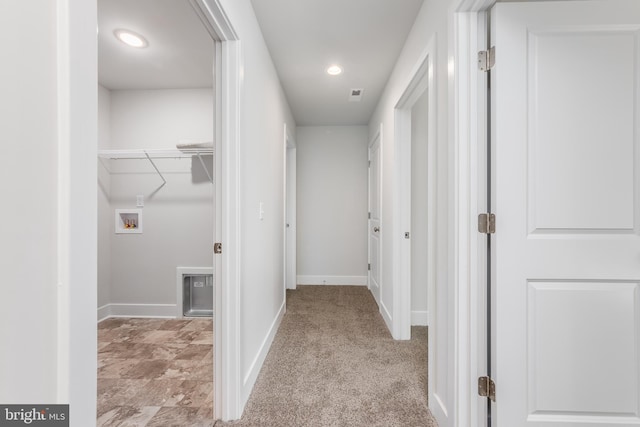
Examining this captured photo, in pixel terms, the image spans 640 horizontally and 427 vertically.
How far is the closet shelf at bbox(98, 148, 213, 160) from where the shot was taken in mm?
2865

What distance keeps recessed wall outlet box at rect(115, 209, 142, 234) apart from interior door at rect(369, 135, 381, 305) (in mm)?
2589

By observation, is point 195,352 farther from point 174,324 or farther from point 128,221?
point 128,221

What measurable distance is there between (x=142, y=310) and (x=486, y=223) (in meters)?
3.33

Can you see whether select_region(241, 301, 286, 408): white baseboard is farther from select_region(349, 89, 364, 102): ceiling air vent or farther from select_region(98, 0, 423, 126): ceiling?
select_region(349, 89, 364, 102): ceiling air vent

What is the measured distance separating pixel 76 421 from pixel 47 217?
0.43 m

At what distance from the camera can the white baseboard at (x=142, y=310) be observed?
3.17 metres

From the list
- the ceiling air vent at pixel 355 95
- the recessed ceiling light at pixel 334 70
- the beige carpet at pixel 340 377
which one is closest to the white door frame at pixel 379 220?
the beige carpet at pixel 340 377

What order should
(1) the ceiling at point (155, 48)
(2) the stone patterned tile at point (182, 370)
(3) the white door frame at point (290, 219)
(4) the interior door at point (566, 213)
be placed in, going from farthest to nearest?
(3) the white door frame at point (290, 219), (2) the stone patterned tile at point (182, 370), (1) the ceiling at point (155, 48), (4) the interior door at point (566, 213)

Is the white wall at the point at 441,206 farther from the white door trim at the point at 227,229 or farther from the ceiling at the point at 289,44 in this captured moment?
the white door trim at the point at 227,229

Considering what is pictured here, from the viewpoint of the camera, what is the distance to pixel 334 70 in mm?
2746

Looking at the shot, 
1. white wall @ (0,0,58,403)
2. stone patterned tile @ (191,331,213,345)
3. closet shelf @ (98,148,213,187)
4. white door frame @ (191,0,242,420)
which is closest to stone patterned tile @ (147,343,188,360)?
stone patterned tile @ (191,331,213,345)

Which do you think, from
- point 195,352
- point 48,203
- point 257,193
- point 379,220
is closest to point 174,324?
point 195,352

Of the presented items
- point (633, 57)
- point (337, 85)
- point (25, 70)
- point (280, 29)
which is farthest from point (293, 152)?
point (25, 70)

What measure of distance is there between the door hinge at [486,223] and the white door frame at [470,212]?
0.02 meters
